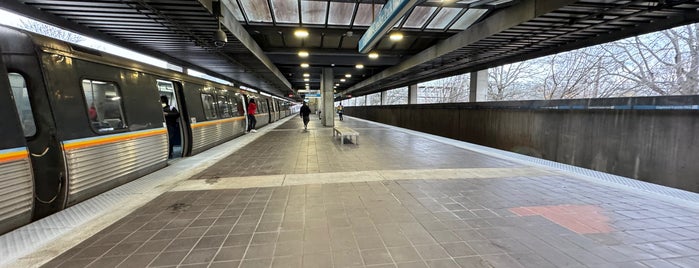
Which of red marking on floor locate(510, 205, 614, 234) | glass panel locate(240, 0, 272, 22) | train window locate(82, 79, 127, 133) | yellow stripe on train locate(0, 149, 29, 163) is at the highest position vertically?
glass panel locate(240, 0, 272, 22)

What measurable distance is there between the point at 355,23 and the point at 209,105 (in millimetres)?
5474

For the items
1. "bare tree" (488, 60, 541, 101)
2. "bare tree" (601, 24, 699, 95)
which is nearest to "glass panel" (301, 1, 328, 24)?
"bare tree" (601, 24, 699, 95)

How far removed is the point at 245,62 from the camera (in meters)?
11.0

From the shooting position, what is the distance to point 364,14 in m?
7.94

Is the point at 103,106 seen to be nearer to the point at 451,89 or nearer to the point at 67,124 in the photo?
the point at 67,124

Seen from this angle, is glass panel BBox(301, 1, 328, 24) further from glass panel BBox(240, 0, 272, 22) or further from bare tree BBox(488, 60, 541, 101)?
bare tree BBox(488, 60, 541, 101)

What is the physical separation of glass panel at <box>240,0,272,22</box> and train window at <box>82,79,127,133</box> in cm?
379

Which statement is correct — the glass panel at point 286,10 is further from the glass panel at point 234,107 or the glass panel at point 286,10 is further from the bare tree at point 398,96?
the bare tree at point 398,96

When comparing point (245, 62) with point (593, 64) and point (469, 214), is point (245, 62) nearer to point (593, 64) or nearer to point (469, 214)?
point (469, 214)

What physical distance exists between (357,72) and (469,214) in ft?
58.8

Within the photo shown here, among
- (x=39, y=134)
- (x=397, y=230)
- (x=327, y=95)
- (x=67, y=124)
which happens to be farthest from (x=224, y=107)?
(x=397, y=230)

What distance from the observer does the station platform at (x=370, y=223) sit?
2.46 metres

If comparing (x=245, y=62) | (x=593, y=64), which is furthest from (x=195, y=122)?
(x=593, y=64)

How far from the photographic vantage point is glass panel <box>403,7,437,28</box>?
7.48 metres
